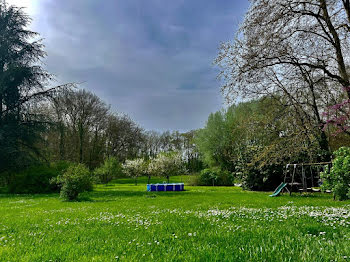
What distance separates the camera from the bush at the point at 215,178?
3500cm

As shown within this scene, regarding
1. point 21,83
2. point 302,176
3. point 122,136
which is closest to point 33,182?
point 21,83

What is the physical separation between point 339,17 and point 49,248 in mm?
16001

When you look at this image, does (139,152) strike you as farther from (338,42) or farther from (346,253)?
(346,253)

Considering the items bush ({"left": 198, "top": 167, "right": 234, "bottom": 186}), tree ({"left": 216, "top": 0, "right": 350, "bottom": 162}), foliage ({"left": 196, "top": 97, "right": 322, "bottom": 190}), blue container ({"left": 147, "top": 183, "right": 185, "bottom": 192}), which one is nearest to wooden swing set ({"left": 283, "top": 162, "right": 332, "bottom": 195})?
foliage ({"left": 196, "top": 97, "right": 322, "bottom": 190})

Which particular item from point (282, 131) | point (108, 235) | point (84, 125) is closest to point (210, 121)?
point (84, 125)

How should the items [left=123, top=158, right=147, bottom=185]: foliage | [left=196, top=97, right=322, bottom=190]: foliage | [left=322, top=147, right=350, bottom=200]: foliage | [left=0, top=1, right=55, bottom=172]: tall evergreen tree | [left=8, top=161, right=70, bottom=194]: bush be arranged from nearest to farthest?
[left=322, top=147, right=350, bottom=200]: foliage, [left=196, top=97, right=322, bottom=190]: foliage, [left=8, top=161, right=70, bottom=194]: bush, [left=0, top=1, right=55, bottom=172]: tall evergreen tree, [left=123, top=158, right=147, bottom=185]: foliage

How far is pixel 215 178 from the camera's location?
34.8m

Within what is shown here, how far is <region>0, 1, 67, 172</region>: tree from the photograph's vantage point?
2322 centimetres

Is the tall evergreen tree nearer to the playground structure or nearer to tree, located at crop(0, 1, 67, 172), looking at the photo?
tree, located at crop(0, 1, 67, 172)

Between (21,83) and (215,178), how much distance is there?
2607 centimetres

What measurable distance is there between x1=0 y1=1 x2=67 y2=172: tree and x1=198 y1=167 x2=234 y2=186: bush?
21610 millimetres

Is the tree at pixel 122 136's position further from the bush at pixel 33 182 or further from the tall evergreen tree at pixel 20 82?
the bush at pixel 33 182

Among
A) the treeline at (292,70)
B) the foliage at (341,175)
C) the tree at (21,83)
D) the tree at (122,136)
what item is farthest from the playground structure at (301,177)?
the tree at (122,136)

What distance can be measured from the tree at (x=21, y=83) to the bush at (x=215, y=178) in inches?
851
